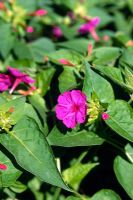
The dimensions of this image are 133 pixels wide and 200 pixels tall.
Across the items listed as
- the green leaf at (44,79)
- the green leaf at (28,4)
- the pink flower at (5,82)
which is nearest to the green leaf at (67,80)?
the green leaf at (44,79)

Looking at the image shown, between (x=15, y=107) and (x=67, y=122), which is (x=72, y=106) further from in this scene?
(x=15, y=107)

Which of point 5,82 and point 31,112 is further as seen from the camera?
point 5,82

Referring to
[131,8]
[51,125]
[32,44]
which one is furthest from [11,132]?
[131,8]

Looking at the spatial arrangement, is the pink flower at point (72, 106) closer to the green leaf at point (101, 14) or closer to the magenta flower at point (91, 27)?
the magenta flower at point (91, 27)

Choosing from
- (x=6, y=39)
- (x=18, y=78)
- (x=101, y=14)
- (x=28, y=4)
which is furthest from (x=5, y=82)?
(x=101, y=14)

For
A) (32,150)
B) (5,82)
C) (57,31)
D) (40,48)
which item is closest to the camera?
(32,150)

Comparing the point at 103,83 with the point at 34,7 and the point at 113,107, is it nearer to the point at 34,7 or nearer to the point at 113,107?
the point at 113,107
